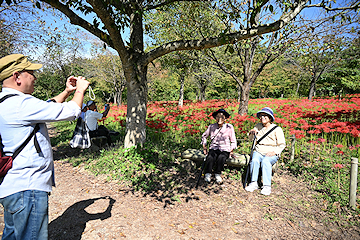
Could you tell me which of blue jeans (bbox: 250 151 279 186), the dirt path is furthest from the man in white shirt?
blue jeans (bbox: 250 151 279 186)

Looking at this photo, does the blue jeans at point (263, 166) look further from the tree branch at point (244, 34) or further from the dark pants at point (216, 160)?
the tree branch at point (244, 34)

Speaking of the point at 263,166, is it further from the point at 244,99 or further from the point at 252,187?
the point at 244,99

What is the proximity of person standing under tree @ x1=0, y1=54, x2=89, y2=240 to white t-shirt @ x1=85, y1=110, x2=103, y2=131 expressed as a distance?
393 centimetres

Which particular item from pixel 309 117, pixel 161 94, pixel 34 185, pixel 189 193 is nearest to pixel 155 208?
pixel 189 193

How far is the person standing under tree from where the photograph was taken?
138cm

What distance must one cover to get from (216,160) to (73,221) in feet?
9.37

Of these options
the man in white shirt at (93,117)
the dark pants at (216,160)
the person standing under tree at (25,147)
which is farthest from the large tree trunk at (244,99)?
the person standing under tree at (25,147)

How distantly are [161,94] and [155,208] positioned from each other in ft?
89.0

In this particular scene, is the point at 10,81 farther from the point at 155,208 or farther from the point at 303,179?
the point at 303,179

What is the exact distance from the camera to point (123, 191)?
376 centimetres

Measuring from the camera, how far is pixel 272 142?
3.96 meters

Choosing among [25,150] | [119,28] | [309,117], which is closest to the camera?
[25,150]

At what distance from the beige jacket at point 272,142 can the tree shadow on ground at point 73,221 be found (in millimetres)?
3128

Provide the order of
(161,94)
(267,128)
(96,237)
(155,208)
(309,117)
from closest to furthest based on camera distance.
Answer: (96,237), (155,208), (267,128), (309,117), (161,94)
